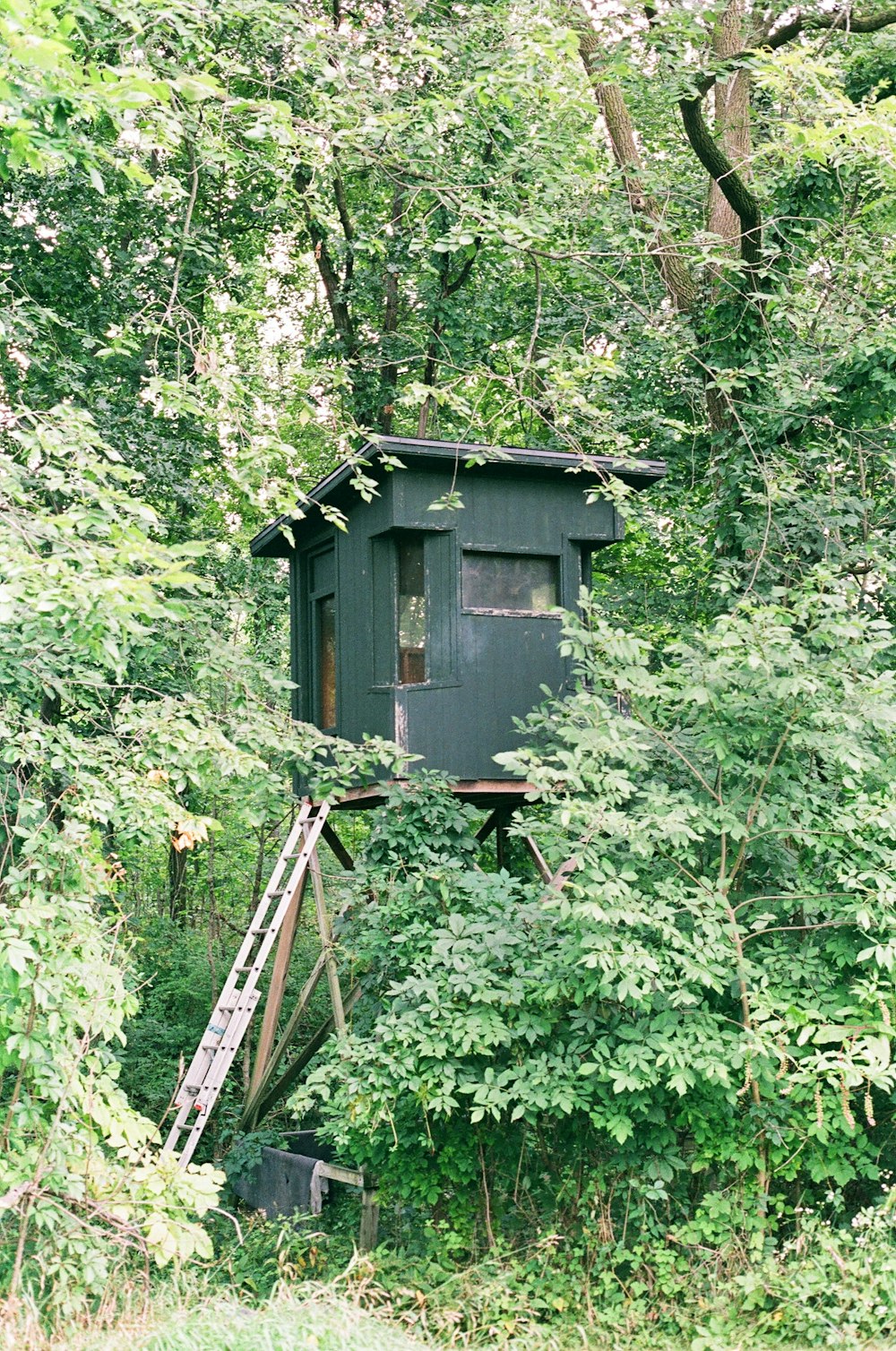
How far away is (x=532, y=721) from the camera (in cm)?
866

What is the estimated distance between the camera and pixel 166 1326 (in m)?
4.91

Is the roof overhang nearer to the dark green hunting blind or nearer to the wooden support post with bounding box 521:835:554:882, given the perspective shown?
the dark green hunting blind

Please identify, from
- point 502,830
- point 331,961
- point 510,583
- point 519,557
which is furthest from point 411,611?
point 331,961

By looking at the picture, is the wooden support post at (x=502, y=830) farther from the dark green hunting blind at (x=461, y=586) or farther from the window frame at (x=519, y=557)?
the window frame at (x=519, y=557)

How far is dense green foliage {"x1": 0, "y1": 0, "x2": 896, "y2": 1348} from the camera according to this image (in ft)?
20.7

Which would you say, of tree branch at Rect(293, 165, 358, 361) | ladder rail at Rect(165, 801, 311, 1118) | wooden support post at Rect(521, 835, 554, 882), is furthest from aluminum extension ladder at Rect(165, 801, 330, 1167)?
tree branch at Rect(293, 165, 358, 361)

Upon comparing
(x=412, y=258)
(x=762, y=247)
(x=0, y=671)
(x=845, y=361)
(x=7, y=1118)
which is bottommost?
(x=7, y=1118)

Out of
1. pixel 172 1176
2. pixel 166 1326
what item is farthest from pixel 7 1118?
pixel 166 1326

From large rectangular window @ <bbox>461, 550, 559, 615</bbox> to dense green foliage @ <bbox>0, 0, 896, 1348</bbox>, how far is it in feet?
3.76

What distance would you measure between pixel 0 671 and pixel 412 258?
8.76 metres

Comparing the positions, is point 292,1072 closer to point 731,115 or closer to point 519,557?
point 519,557

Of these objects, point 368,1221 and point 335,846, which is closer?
point 368,1221

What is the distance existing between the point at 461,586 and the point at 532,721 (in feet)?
5.78

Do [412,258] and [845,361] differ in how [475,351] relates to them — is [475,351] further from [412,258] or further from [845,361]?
[845,361]
